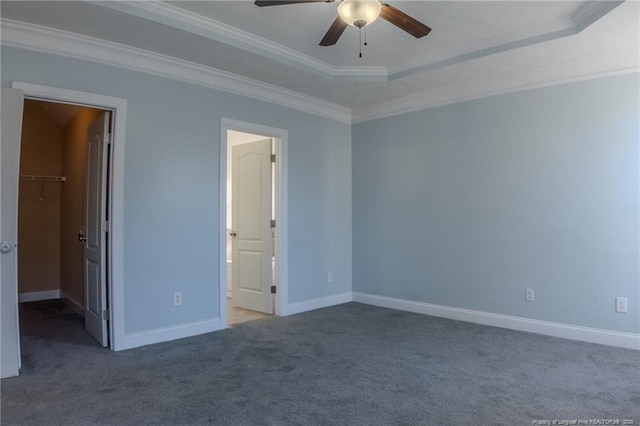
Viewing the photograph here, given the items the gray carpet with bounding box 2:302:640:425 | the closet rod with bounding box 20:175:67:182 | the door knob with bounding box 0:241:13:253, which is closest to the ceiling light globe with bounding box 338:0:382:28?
the gray carpet with bounding box 2:302:640:425

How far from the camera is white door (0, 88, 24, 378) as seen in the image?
2.73 meters

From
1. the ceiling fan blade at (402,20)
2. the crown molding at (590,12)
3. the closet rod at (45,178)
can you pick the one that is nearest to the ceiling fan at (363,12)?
the ceiling fan blade at (402,20)

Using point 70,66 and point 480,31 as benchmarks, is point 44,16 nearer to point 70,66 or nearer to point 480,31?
point 70,66

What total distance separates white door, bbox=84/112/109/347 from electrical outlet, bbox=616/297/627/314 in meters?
4.53

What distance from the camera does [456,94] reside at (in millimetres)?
4426

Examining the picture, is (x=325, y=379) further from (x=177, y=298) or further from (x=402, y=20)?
(x=402, y=20)

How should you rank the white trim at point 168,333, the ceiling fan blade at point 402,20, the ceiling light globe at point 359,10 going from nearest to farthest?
the ceiling light globe at point 359,10 → the ceiling fan blade at point 402,20 → the white trim at point 168,333

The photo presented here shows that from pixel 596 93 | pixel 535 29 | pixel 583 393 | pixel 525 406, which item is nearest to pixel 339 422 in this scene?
pixel 525 406

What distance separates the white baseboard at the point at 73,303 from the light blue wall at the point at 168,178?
1854 mm

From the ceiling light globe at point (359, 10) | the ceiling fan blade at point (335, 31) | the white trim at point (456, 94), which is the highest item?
the white trim at point (456, 94)

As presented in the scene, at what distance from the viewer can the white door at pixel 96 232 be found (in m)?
3.44

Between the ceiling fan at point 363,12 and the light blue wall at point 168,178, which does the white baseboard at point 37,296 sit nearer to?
the light blue wall at point 168,178

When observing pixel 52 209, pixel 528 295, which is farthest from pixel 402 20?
pixel 52 209

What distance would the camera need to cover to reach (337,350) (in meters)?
3.38
